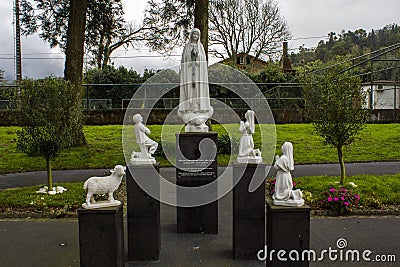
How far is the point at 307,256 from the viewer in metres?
4.39

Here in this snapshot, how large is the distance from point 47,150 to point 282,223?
6.93 m

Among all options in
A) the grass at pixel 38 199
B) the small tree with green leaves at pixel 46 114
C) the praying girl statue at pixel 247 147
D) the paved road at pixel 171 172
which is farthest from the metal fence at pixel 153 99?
the praying girl statue at pixel 247 147

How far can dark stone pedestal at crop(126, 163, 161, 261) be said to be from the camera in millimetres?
5605

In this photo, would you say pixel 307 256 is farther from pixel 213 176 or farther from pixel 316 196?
pixel 316 196

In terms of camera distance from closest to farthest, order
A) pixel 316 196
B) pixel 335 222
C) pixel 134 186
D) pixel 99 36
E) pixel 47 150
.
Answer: pixel 134 186 → pixel 335 222 → pixel 316 196 → pixel 47 150 → pixel 99 36

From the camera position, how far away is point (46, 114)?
28.8 feet

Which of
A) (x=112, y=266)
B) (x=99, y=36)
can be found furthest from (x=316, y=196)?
(x=99, y=36)

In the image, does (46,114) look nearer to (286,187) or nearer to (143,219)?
(143,219)

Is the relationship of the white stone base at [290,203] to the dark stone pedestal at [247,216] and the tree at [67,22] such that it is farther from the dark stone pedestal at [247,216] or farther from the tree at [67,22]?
the tree at [67,22]

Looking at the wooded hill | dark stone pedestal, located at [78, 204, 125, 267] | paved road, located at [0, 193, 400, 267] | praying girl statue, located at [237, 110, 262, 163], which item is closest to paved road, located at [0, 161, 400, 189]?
paved road, located at [0, 193, 400, 267]

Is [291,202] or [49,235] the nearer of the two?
[291,202]

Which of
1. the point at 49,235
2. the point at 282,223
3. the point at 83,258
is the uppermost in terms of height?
the point at 282,223

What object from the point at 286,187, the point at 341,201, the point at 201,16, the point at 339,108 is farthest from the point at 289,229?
the point at 201,16

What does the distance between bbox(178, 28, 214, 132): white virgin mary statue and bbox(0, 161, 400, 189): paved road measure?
4943 millimetres
